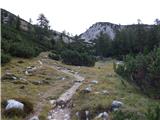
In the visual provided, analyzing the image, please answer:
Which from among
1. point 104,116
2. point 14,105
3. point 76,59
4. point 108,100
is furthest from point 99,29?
point 104,116

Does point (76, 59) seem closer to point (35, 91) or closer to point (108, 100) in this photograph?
point (35, 91)

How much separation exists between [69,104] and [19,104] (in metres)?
3.49

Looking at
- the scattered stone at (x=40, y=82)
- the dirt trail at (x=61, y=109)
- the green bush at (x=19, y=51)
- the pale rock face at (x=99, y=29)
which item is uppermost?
the pale rock face at (x=99, y=29)

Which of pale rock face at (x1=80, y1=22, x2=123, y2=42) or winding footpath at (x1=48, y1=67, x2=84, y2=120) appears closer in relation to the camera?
winding footpath at (x1=48, y1=67, x2=84, y2=120)

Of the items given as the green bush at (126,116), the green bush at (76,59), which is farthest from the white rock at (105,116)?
the green bush at (76,59)

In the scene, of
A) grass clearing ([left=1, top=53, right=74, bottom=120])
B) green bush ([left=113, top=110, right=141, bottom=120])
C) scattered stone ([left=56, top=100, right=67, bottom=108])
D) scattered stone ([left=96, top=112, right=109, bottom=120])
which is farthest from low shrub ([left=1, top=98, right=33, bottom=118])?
green bush ([left=113, top=110, right=141, bottom=120])

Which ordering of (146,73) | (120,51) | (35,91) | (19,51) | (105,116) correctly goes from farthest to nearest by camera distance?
Answer: (120,51), (19,51), (35,91), (146,73), (105,116)

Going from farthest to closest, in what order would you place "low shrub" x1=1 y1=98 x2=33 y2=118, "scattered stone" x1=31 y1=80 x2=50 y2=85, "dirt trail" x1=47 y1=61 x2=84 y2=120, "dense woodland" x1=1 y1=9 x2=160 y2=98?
"scattered stone" x1=31 y1=80 x2=50 y2=85, "dense woodland" x1=1 y1=9 x2=160 y2=98, "dirt trail" x1=47 y1=61 x2=84 y2=120, "low shrub" x1=1 y1=98 x2=33 y2=118

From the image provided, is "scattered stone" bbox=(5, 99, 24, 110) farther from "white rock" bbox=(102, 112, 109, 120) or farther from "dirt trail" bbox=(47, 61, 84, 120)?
"white rock" bbox=(102, 112, 109, 120)

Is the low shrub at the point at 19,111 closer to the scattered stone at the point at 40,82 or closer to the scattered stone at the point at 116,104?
the scattered stone at the point at 116,104

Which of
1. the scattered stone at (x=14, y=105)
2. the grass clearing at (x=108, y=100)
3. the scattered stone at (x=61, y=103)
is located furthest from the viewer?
the scattered stone at (x=61, y=103)

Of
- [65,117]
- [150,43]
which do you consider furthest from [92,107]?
[150,43]

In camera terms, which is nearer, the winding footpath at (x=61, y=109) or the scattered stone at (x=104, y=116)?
the scattered stone at (x=104, y=116)

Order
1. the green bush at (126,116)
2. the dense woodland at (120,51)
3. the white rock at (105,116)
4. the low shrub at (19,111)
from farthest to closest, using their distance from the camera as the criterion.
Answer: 1. the dense woodland at (120,51)
2. the low shrub at (19,111)
3. the white rock at (105,116)
4. the green bush at (126,116)
